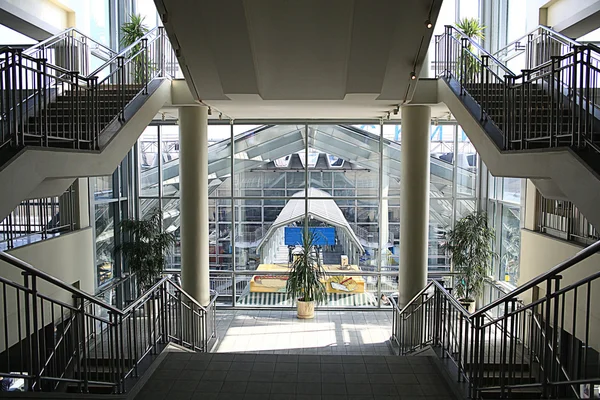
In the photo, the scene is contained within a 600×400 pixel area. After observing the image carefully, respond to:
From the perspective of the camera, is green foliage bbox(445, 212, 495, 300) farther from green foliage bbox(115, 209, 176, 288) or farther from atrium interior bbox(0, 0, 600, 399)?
green foliage bbox(115, 209, 176, 288)

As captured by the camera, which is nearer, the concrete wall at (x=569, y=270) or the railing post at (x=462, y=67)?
the concrete wall at (x=569, y=270)

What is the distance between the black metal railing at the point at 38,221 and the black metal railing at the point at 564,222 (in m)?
7.72

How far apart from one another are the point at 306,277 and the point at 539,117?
5958 mm

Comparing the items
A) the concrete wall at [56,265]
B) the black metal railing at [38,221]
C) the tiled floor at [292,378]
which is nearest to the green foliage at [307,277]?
the concrete wall at [56,265]

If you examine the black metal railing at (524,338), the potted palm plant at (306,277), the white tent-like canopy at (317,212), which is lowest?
the potted palm plant at (306,277)

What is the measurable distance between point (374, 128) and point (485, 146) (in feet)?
19.5

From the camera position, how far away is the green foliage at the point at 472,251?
1082 cm

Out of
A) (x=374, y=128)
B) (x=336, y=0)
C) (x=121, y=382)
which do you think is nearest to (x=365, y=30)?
(x=336, y=0)

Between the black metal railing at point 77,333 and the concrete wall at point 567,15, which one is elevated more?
the concrete wall at point 567,15

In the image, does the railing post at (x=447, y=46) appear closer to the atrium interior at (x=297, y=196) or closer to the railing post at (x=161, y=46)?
the atrium interior at (x=297, y=196)

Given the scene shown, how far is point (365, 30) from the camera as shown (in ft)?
20.7

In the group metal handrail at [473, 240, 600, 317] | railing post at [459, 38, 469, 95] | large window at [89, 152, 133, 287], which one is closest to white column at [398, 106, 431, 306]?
railing post at [459, 38, 469, 95]

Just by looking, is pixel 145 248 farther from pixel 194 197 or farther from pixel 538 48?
pixel 538 48

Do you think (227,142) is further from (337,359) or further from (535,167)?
(535,167)
